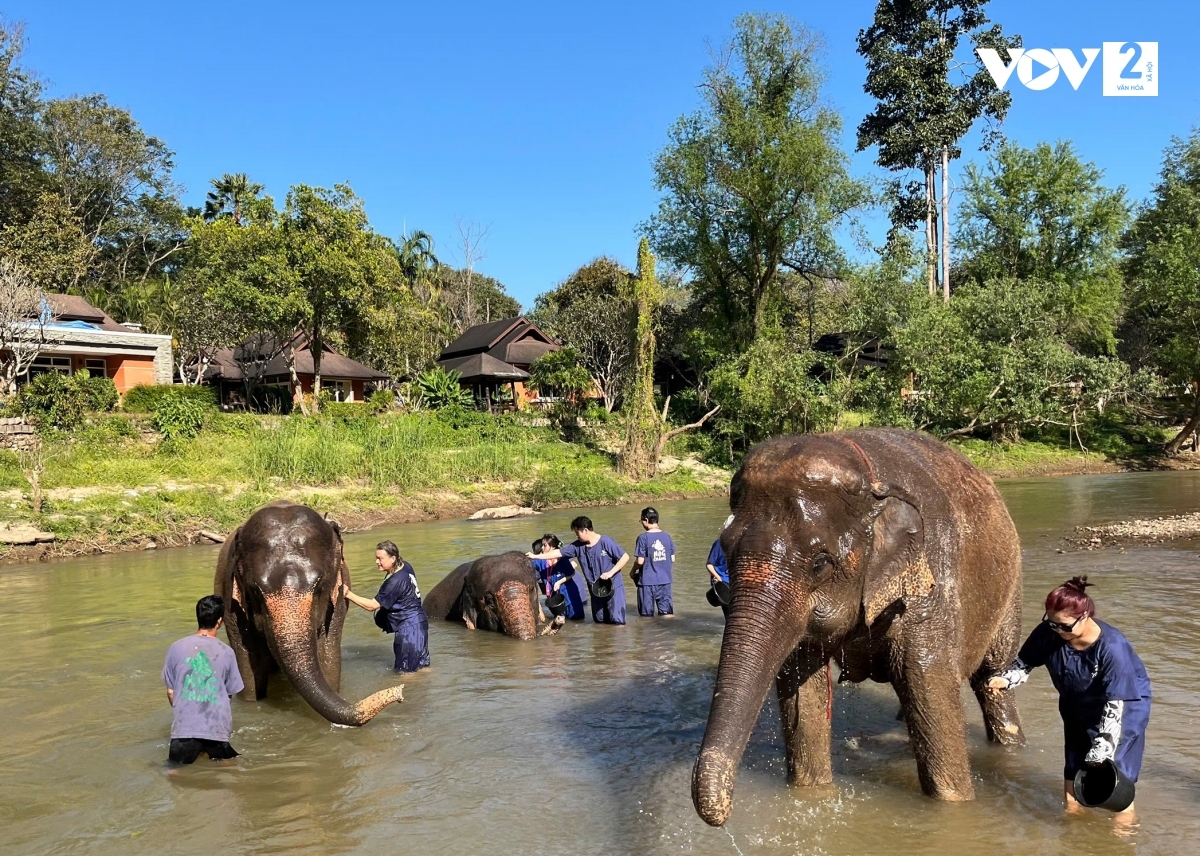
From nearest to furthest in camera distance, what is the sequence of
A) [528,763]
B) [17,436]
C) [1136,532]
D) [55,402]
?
1. [528,763]
2. [1136,532]
3. [17,436]
4. [55,402]

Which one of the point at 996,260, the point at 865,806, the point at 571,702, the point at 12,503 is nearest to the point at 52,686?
the point at 571,702

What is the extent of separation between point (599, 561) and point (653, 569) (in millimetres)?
769

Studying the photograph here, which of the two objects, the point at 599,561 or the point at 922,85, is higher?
the point at 922,85

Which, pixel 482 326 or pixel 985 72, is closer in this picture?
pixel 985 72

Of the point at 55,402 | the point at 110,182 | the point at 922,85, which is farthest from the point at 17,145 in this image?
the point at 922,85

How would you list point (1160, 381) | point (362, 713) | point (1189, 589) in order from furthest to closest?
point (1160, 381), point (1189, 589), point (362, 713)

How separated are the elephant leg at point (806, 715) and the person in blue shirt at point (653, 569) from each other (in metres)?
5.40

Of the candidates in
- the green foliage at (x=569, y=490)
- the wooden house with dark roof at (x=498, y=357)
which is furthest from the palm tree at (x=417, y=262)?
the green foliage at (x=569, y=490)

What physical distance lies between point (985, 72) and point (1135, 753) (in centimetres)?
4518

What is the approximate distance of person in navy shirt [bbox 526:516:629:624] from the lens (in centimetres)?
1091

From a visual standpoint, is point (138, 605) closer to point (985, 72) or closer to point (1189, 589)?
point (1189, 589)

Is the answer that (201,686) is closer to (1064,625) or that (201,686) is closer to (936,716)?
(936,716)

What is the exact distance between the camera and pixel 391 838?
5574 millimetres

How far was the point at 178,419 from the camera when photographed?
2738 cm
